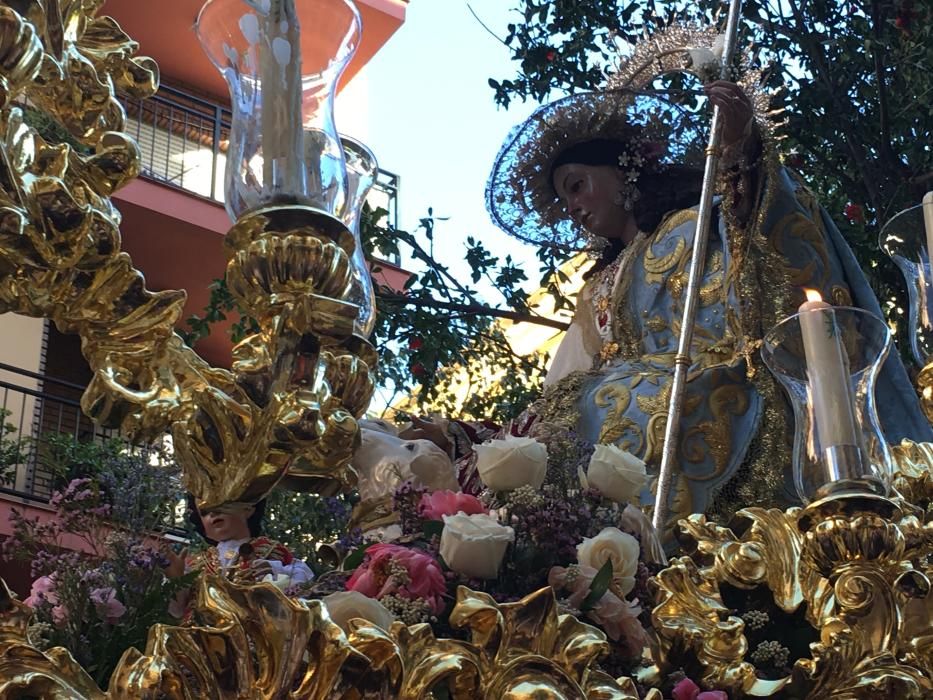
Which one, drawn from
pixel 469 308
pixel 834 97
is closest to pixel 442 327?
pixel 469 308

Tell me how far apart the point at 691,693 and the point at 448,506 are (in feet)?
1.30

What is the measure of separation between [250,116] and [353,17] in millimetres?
231

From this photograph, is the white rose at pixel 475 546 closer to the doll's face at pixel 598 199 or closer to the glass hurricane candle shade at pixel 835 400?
the glass hurricane candle shade at pixel 835 400

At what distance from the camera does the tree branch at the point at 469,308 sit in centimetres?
620

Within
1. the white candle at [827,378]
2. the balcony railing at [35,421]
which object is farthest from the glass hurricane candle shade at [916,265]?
the balcony railing at [35,421]

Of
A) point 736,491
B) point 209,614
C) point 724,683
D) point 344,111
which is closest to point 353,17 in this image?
point 209,614

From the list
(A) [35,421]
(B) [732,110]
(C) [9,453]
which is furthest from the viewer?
(A) [35,421]

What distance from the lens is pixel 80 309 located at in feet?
5.52

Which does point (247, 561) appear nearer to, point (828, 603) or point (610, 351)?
point (828, 603)

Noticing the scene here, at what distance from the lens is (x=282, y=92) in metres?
1.75

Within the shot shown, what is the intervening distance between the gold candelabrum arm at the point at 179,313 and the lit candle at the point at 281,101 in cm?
6

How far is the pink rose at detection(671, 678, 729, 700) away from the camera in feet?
6.40

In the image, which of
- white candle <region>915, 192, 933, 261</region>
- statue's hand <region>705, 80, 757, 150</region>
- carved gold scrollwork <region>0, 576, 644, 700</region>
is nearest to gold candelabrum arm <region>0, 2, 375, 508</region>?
carved gold scrollwork <region>0, 576, 644, 700</region>

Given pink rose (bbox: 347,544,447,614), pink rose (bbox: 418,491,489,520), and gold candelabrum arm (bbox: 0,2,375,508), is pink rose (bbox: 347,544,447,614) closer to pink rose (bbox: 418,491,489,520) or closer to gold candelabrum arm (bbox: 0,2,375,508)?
pink rose (bbox: 418,491,489,520)
